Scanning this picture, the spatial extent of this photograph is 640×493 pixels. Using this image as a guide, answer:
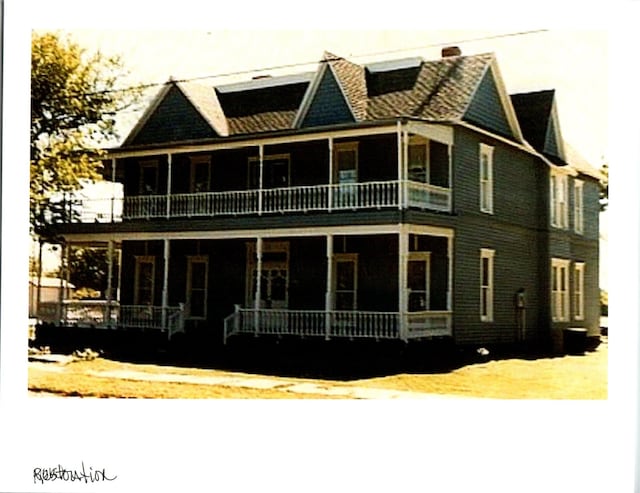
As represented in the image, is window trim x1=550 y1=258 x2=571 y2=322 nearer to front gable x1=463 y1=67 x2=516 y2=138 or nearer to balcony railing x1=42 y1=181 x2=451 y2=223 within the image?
balcony railing x1=42 y1=181 x2=451 y2=223

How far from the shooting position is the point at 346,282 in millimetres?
6672

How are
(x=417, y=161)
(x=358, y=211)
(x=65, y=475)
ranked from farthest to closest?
(x=358, y=211), (x=417, y=161), (x=65, y=475)

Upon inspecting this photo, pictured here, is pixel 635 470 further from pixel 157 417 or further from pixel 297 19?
pixel 297 19

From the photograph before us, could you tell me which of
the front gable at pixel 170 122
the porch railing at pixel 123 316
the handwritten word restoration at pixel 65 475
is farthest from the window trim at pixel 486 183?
the handwritten word restoration at pixel 65 475

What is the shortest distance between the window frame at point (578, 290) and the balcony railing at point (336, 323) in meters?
0.77

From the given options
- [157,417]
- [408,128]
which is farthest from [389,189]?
[157,417]

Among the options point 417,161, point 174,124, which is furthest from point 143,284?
point 417,161

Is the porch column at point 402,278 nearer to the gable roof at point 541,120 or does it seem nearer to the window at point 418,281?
the window at point 418,281

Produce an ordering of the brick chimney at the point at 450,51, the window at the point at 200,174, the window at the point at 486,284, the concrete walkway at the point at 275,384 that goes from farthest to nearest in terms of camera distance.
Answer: the window at the point at 200,174
the window at the point at 486,284
the brick chimney at the point at 450,51
the concrete walkway at the point at 275,384

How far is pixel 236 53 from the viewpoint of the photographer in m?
6.58

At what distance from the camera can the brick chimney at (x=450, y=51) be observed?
6586 millimetres

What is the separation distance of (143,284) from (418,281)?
167cm

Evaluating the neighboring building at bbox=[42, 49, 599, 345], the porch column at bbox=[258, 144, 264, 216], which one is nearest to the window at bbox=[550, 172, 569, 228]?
→ the neighboring building at bbox=[42, 49, 599, 345]

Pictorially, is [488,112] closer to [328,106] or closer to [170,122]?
[328,106]
